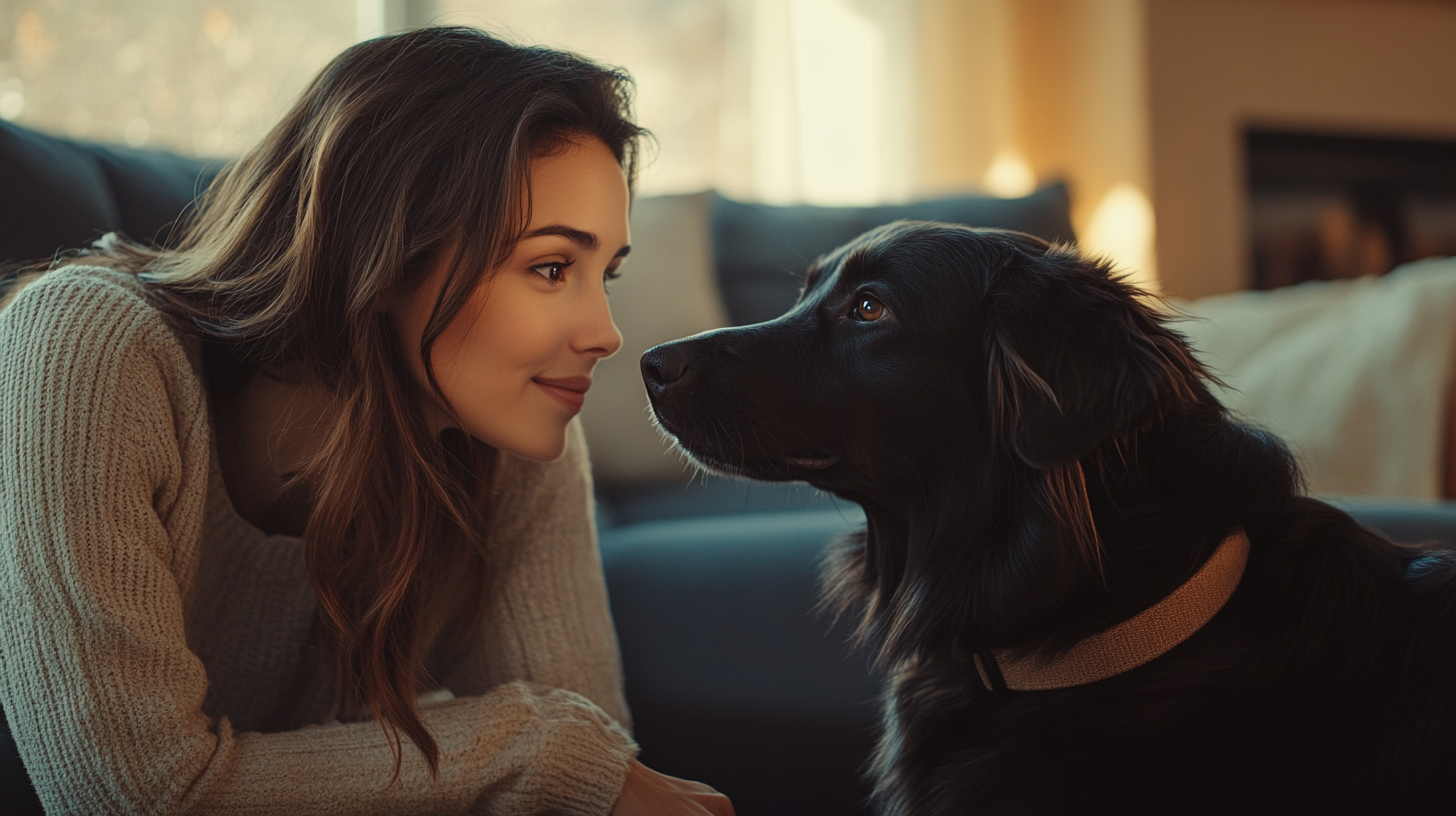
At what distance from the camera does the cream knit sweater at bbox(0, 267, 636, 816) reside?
0.89 metres

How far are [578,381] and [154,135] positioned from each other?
2.62 meters

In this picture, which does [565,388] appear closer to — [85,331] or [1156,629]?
[85,331]

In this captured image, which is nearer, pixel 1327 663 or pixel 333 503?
pixel 1327 663

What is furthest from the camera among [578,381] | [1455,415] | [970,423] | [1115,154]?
[1115,154]

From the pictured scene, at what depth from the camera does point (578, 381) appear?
1211 millimetres

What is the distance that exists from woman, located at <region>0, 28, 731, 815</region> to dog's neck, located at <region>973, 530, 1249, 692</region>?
447mm

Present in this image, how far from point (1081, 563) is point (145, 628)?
91cm

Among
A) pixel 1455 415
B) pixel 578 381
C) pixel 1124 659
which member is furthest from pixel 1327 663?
pixel 1455 415

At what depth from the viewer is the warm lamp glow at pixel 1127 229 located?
409cm

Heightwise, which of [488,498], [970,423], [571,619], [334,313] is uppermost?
[334,313]

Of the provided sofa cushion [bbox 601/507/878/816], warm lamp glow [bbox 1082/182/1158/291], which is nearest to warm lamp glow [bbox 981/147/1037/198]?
warm lamp glow [bbox 1082/182/1158/291]

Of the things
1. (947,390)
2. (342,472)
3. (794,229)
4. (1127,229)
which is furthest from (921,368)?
(1127,229)

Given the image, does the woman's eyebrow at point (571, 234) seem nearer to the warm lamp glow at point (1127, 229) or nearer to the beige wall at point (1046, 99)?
the beige wall at point (1046, 99)

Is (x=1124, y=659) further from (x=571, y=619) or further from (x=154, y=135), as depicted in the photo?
(x=154, y=135)
